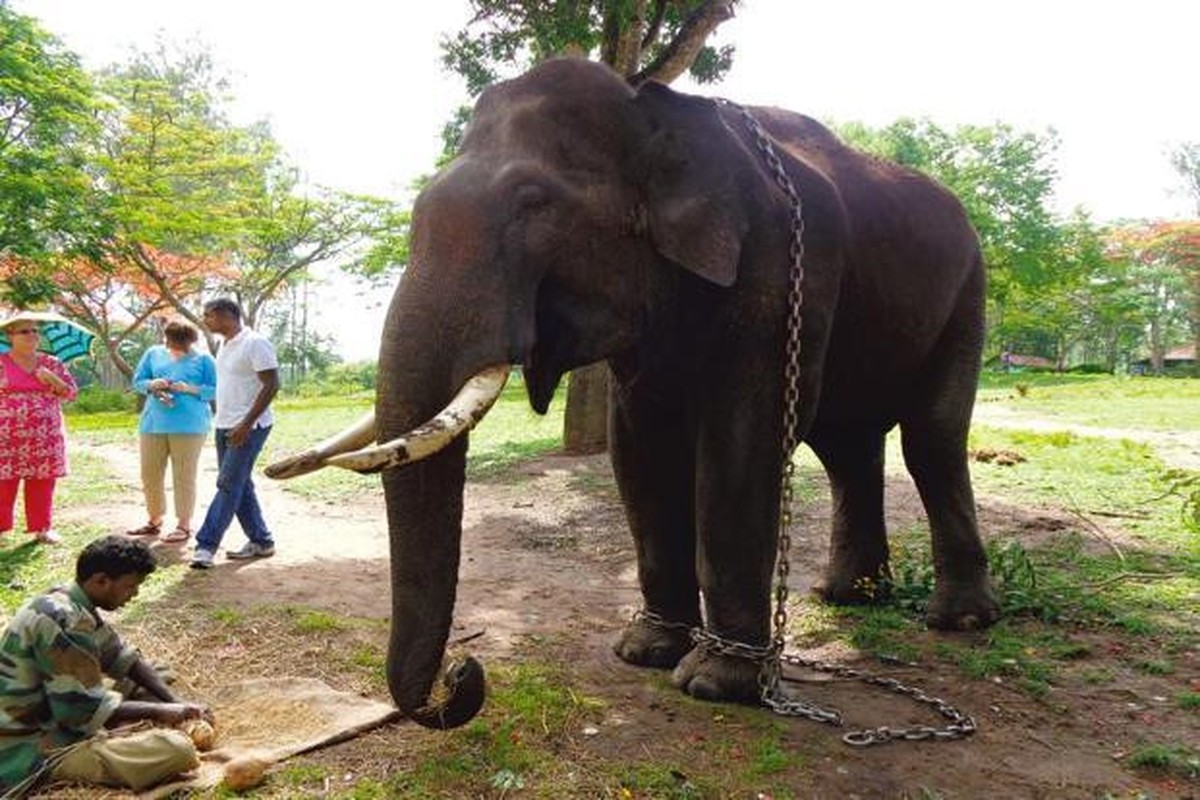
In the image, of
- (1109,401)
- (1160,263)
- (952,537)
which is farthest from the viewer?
(1160,263)

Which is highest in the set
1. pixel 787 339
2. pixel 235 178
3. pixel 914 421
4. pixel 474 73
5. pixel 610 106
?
pixel 235 178

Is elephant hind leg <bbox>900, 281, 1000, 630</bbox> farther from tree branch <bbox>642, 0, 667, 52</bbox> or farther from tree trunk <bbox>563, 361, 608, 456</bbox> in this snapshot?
tree trunk <bbox>563, 361, 608, 456</bbox>

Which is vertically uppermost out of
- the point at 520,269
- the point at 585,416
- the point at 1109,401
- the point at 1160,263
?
the point at 1160,263

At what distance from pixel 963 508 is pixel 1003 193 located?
29.2 meters

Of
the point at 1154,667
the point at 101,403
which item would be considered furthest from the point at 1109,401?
the point at 101,403

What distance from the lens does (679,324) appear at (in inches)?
152

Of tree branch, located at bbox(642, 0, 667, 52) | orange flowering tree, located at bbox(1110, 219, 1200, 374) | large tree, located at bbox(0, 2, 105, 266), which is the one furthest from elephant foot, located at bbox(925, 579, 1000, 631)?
orange flowering tree, located at bbox(1110, 219, 1200, 374)

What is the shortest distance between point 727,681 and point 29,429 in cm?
580

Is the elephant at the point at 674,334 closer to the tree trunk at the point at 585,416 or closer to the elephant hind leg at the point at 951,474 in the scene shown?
the elephant hind leg at the point at 951,474

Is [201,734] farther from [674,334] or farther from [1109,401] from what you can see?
[1109,401]

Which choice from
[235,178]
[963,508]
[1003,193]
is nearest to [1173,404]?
[1003,193]

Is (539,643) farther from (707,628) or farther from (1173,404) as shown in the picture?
(1173,404)

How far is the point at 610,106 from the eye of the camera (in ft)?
12.1

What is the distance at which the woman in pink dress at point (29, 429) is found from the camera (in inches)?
276
